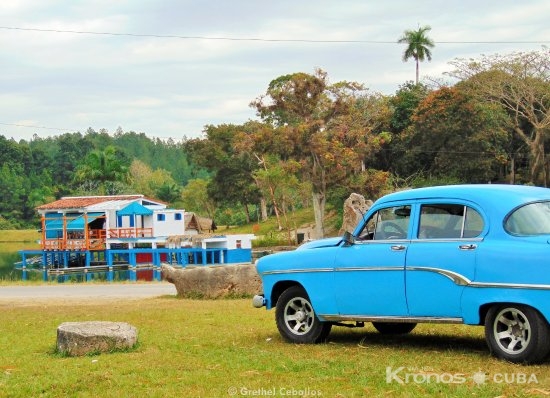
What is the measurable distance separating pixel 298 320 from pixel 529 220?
326cm

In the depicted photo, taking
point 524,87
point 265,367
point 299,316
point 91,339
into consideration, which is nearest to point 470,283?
point 265,367

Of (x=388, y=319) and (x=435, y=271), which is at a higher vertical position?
(x=435, y=271)

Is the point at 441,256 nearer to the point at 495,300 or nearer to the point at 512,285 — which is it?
the point at 495,300

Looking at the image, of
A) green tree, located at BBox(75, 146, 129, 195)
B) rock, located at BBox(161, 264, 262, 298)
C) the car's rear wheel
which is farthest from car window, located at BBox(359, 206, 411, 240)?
green tree, located at BBox(75, 146, 129, 195)

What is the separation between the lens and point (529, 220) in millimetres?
8906

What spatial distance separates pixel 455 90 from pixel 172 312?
159ft

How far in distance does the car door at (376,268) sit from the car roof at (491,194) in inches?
14.9

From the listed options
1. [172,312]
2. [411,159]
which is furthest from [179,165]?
[172,312]

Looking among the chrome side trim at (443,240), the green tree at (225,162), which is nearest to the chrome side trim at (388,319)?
the chrome side trim at (443,240)

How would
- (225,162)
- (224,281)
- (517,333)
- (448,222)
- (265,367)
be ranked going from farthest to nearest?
1. (225,162)
2. (224,281)
3. (448,222)
4. (265,367)
5. (517,333)

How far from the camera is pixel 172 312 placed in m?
15.7

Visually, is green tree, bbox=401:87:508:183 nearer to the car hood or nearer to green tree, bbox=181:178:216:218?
green tree, bbox=181:178:216:218

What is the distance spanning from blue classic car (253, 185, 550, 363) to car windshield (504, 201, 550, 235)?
0.03 feet

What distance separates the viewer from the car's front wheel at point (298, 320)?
10.6 metres
